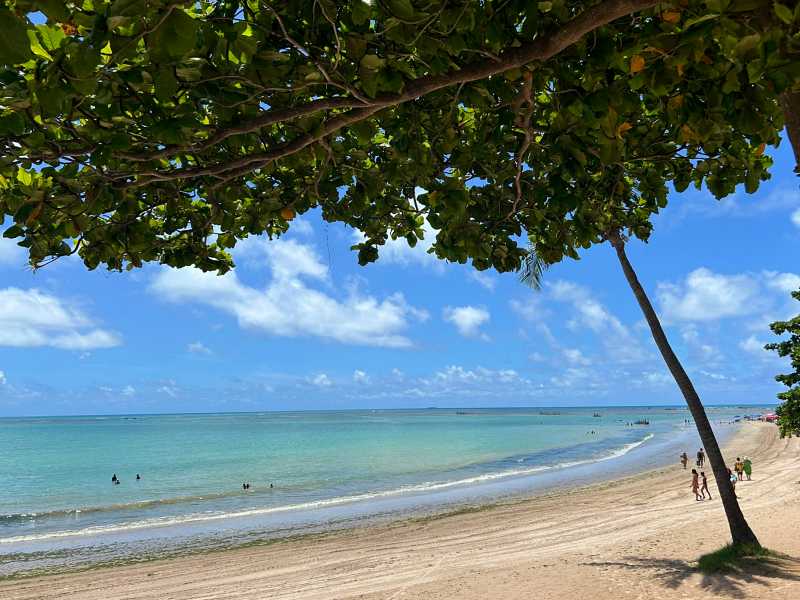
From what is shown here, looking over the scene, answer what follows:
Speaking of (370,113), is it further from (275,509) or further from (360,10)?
(275,509)

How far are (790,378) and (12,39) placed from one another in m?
19.3

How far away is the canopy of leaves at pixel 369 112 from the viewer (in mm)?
2549

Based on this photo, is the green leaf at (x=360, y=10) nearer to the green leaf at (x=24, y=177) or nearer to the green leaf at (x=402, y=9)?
the green leaf at (x=402, y=9)

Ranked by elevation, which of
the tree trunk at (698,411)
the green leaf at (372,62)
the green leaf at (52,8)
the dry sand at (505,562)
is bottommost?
the dry sand at (505,562)

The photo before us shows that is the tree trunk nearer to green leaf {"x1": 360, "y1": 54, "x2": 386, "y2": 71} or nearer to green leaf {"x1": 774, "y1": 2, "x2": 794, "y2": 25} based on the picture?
green leaf {"x1": 360, "y1": 54, "x2": 386, "y2": 71}

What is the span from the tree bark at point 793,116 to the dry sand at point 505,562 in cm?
675

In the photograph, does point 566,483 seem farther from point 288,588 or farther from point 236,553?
point 288,588

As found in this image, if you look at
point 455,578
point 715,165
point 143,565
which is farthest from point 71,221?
point 143,565

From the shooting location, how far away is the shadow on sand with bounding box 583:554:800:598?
821 cm

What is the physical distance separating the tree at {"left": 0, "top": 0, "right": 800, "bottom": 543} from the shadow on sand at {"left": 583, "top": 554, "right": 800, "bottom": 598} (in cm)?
601

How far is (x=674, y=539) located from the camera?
14.1 m

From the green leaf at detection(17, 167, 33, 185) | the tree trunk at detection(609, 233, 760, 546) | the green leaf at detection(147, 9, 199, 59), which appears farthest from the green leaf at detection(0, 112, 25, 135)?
the tree trunk at detection(609, 233, 760, 546)

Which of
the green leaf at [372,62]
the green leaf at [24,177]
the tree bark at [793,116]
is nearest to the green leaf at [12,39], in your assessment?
the green leaf at [372,62]

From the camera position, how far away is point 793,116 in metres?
3.13
